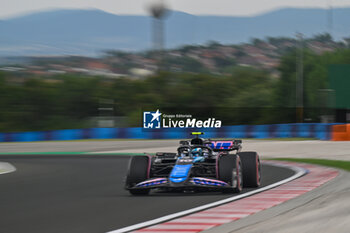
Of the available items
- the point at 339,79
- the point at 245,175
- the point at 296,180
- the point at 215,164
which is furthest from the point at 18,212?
the point at 339,79

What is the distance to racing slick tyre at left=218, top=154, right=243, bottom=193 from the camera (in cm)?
1077

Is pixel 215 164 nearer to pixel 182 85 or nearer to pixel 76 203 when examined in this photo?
pixel 76 203

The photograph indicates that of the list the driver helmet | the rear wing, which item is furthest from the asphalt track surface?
the rear wing

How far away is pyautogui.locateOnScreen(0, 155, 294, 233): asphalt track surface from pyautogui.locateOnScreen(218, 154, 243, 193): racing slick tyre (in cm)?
25

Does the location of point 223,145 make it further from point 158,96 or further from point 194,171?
point 158,96

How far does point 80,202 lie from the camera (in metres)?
10.2

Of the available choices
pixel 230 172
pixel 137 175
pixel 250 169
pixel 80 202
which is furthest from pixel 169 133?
pixel 80 202

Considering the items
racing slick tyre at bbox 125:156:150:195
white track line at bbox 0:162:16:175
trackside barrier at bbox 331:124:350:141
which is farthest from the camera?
trackside barrier at bbox 331:124:350:141

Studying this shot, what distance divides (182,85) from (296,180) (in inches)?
2251

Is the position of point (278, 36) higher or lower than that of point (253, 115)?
higher

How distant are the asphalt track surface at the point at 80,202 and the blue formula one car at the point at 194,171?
0.20 meters

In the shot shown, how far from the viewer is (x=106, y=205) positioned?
9664 mm

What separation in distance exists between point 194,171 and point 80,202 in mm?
2078

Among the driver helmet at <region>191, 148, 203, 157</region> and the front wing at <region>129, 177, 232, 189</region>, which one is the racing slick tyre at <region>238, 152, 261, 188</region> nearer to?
the driver helmet at <region>191, 148, 203, 157</region>
